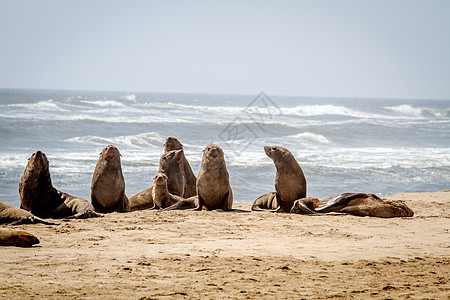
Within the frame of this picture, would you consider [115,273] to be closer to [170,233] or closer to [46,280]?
[46,280]

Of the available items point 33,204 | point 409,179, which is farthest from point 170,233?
point 409,179

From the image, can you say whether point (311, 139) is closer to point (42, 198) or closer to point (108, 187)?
point (108, 187)

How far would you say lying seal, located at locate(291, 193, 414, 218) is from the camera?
28.3 ft

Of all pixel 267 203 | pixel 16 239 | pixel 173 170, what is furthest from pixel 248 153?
pixel 16 239

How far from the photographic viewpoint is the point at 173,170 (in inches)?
425

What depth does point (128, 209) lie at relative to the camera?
9812mm

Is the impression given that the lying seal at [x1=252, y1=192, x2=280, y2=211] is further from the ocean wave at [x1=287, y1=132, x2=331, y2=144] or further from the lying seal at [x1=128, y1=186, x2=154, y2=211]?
the ocean wave at [x1=287, y1=132, x2=331, y2=144]

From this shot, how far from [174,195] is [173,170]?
0.61 meters

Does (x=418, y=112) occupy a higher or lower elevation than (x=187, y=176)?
higher

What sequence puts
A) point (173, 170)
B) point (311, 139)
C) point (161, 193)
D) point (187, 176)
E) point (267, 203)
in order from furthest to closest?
point (311, 139)
point (187, 176)
point (173, 170)
point (267, 203)
point (161, 193)

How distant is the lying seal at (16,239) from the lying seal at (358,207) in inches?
177

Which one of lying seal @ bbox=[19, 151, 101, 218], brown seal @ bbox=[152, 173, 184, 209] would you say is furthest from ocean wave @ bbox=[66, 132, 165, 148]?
lying seal @ bbox=[19, 151, 101, 218]

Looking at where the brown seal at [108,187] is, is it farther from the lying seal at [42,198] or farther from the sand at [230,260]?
the sand at [230,260]

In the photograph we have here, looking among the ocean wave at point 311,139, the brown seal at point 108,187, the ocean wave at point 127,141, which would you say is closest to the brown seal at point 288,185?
the brown seal at point 108,187
